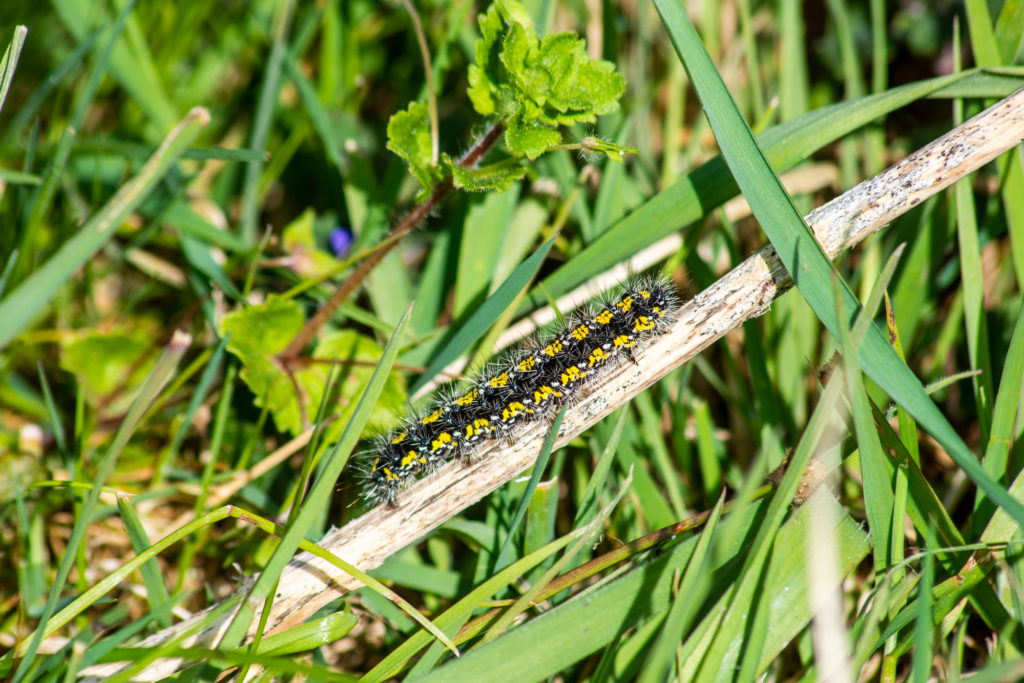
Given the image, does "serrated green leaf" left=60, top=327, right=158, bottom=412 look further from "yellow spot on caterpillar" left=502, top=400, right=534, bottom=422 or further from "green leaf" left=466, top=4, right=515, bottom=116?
"green leaf" left=466, top=4, right=515, bottom=116

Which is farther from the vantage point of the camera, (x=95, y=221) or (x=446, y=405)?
(x=446, y=405)

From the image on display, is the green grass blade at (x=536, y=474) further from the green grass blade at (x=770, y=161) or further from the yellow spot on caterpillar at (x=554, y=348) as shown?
the green grass blade at (x=770, y=161)

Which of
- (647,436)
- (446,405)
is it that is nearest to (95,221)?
(446,405)

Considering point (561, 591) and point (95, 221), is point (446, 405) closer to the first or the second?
point (561, 591)

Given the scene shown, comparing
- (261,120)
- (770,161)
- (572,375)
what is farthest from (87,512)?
(770,161)

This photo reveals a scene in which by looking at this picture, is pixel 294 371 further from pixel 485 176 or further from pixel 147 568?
pixel 485 176

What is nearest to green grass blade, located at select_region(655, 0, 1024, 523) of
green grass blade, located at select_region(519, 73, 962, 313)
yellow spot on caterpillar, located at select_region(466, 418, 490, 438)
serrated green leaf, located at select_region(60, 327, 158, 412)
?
green grass blade, located at select_region(519, 73, 962, 313)

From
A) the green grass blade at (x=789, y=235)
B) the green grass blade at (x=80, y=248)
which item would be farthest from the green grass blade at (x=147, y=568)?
the green grass blade at (x=789, y=235)
